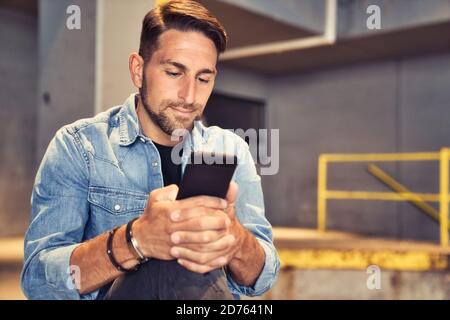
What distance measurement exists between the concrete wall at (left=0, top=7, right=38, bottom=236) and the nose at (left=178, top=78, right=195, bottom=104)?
4.25 meters

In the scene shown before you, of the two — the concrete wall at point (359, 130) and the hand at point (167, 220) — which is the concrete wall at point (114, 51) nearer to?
the hand at point (167, 220)

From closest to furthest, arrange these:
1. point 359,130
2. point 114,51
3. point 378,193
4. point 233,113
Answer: point 114,51 < point 378,193 < point 359,130 < point 233,113

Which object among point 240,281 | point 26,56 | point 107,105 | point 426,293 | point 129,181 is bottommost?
point 426,293

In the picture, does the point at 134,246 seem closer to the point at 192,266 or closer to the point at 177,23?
the point at 192,266

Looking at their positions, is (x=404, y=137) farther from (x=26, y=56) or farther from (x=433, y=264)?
(x=26, y=56)

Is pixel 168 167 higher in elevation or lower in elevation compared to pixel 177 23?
lower

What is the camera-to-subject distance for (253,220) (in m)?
1.43

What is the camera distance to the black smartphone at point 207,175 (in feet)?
3.29

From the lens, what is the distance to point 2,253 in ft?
11.8

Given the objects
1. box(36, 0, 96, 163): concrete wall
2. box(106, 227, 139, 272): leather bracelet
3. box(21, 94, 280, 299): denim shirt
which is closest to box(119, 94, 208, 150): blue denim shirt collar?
box(21, 94, 280, 299): denim shirt

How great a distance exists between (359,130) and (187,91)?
520cm

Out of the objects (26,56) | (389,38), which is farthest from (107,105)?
(389,38)

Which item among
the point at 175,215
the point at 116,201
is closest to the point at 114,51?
the point at 116,201

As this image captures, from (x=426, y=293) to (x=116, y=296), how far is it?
2.69m
